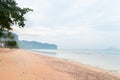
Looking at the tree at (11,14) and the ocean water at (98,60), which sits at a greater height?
the tree at (11,14)

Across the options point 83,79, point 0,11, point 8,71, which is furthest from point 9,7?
point 83,79

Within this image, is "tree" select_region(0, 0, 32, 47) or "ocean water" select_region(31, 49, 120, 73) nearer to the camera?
"tree" select_region(0, 0, 32, 47)

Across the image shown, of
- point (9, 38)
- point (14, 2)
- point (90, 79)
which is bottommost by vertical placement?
point (90, 79)

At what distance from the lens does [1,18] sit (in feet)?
52.2

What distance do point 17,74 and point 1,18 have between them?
437cm

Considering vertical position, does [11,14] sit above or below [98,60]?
above

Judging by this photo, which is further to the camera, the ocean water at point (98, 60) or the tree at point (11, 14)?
the ocean water at point (98, 60)

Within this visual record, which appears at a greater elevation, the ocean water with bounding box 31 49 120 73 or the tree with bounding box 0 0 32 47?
the tree with bounding box 0 0 32 47

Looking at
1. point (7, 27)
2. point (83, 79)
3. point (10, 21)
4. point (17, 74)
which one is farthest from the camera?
point (7, 27)

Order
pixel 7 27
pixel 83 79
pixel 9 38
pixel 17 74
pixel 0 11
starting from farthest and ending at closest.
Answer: pixel 9 38 < pixel 7 27 < pixel 83 79 < pixel 0 11 < pixel 17 74

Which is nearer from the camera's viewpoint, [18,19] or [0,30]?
[18,19]

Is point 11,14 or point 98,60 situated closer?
point 11,14

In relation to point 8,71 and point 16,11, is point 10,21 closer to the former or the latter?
point 16,11

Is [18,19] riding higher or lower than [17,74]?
higher
